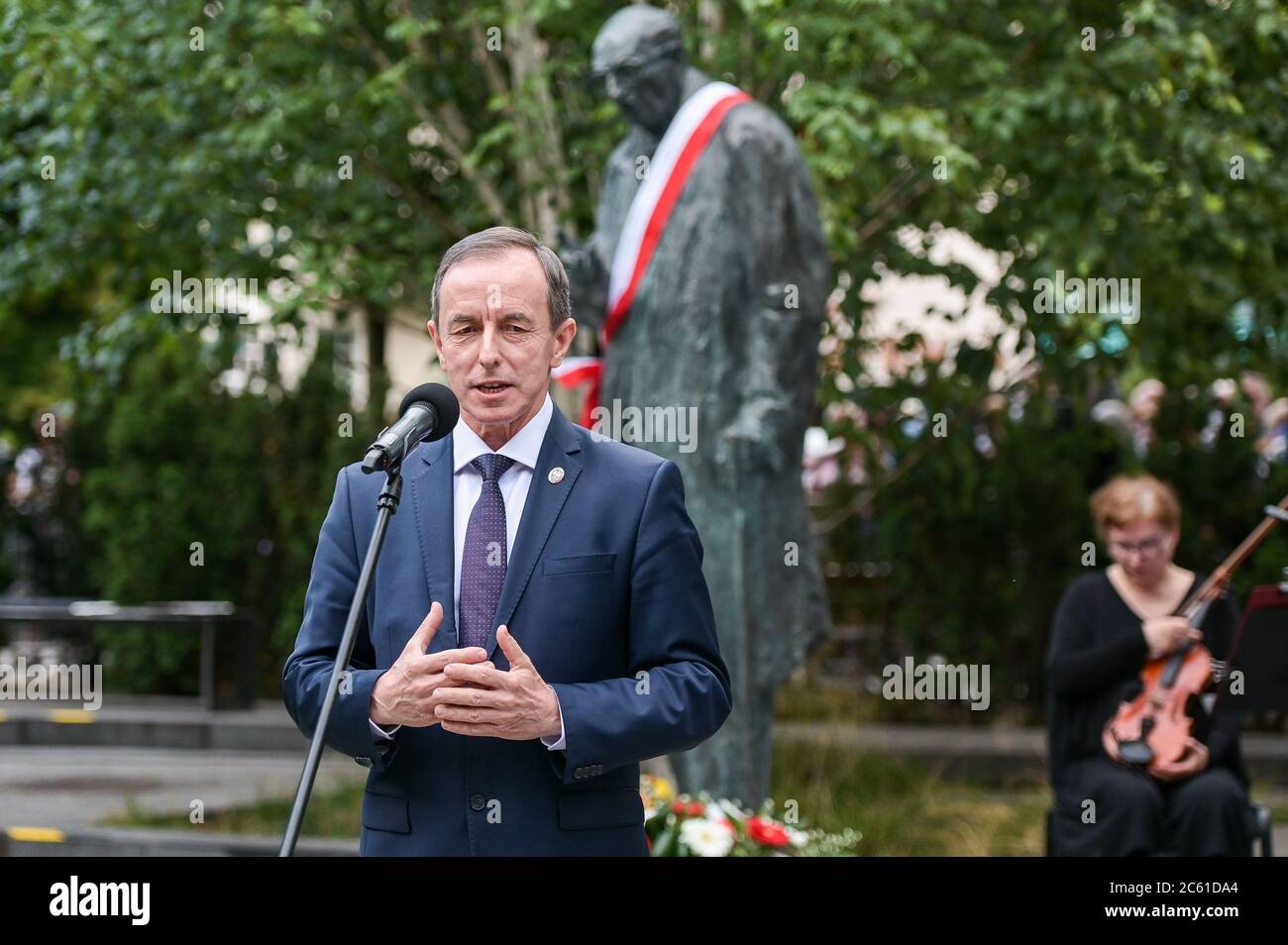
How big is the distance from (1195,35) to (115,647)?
9093mm

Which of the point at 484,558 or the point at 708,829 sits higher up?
the point at 484,558

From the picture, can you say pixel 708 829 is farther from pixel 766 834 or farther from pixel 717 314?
pixel 717 314

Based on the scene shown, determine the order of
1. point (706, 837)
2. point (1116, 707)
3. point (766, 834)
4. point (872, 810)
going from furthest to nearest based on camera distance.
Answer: point (872, 810), point (1116, 707), point (766, 834), point (706, 837)

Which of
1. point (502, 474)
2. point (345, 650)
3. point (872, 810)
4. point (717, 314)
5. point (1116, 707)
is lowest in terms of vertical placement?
point (872, 810)

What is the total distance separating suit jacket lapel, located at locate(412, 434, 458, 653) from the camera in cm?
253

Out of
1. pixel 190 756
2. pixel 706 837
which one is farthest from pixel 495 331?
pixel 190 756

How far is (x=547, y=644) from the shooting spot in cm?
252

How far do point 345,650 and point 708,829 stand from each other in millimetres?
3158

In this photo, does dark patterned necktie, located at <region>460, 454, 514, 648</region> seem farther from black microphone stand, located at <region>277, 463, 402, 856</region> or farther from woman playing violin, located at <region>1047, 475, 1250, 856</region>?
woman playing violin, located at <region>1047, 475, 1250, 856</region>

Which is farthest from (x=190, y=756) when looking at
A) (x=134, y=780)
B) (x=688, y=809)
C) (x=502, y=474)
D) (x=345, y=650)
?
(x=345, y=650)

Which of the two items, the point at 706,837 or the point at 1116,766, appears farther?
the point at 1116,766

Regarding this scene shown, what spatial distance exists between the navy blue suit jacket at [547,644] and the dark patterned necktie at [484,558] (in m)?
0.02

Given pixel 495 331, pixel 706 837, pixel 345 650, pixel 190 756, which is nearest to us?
pixel 345 650

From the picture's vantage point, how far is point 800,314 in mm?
5887
